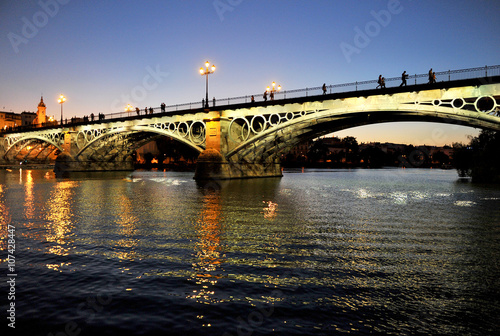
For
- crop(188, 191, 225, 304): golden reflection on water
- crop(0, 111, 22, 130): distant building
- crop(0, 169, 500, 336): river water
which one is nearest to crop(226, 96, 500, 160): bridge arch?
crop(0, 169, 500, 336): river water

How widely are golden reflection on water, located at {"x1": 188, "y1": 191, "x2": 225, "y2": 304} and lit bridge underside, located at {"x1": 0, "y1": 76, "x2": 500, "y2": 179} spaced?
23.0m

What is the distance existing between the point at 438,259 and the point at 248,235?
4803 millimetres

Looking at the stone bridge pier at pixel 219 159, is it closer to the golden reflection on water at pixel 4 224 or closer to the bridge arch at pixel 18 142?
the golden reflection on water at pixel 4 224

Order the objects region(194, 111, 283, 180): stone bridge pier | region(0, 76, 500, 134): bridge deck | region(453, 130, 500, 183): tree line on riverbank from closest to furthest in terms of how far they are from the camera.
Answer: region(0, 76, 500, 134): bridge deck, region(453, 130, 500, 183): tree line on riverbank, region(194, 111, 283, 180): stone bridge pier

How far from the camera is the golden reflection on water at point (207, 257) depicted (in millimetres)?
5914

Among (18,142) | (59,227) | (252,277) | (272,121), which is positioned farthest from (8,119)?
(252,277)

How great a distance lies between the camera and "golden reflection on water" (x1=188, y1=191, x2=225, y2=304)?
5914 mm

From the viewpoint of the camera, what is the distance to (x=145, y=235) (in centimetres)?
1052

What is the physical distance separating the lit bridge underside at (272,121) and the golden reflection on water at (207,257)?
23047 millimetres

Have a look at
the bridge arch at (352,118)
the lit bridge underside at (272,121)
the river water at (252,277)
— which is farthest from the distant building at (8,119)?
the river water at (252,277)

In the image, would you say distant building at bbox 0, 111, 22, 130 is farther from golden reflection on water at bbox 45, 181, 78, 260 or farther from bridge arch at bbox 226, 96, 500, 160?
golden reflection on water at bbox 45, 181, 78, 260

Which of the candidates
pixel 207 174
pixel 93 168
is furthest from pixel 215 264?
pixel 93 168

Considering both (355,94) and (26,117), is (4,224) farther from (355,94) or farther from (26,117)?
(26,117)

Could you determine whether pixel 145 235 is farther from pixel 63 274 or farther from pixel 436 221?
pixel 436 221
